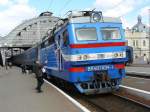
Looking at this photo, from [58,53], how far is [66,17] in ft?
6.96

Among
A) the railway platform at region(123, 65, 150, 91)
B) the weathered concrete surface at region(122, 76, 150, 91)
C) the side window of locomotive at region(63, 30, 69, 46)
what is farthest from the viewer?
the railway platform at region(123, 65, 150, 91)

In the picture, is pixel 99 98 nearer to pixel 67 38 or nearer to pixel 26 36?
pixel 67 38

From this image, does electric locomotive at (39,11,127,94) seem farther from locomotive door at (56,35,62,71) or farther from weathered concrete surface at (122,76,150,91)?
weathered concrete surface at (122,76,150,91)

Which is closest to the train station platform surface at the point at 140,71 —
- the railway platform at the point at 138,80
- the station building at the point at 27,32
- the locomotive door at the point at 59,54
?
the railway platform at the point at 138,80

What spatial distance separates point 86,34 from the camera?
16.7 m

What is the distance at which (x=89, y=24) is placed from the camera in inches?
659

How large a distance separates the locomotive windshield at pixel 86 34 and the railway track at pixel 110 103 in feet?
8.11

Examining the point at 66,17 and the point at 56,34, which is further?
the point at 56,34

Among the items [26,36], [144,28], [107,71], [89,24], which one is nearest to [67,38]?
[89,24]

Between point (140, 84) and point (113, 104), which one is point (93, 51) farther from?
point (140, 84)

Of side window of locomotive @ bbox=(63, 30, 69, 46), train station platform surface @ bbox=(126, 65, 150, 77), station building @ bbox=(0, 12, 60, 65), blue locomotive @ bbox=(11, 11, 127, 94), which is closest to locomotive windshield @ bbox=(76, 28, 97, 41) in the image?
blue locomotive @ bbox=(11, 11, 127, 94)

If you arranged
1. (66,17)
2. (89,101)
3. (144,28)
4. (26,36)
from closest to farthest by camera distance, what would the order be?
(89,101) < (66,17) < (26,36) < (144,28)

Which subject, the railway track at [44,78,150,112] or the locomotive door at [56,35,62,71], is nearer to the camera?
the railway track at [44,78,150,112]

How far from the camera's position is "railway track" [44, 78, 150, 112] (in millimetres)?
13209
